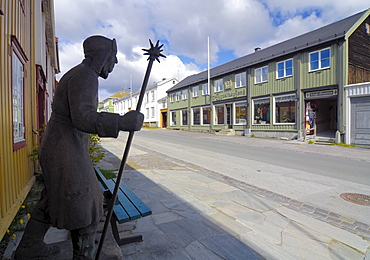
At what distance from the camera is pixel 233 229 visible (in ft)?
10.7

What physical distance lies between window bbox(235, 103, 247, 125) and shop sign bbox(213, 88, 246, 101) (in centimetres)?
97

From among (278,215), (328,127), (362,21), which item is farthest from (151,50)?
(328,127)

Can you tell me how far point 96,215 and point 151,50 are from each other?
1335mm

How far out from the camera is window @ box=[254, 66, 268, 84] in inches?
797

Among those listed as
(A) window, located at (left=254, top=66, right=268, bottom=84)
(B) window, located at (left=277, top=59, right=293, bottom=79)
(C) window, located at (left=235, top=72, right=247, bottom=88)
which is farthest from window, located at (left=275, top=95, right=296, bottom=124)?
(C) window, located at (left=235, top=72, right=247, bottom=88)

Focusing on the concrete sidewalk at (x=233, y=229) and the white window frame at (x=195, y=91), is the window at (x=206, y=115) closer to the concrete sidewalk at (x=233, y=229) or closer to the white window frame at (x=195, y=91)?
the white window frame at (x=195, y=91)

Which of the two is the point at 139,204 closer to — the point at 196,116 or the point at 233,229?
the point at 233,229

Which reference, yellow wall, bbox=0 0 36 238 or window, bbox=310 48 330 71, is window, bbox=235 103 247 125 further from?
yellow wall, bbox=0 0 36 238

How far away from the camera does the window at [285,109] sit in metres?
18.0

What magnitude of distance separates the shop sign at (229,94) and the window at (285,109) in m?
4.05

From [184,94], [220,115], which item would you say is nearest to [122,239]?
[220,115]

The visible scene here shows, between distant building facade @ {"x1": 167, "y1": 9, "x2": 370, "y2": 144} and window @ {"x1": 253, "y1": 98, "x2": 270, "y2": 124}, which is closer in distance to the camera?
distant building facade @ {"x1": 167, "y1": 9, "x2": 370, "y2": 144}

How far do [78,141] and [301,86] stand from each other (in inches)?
720

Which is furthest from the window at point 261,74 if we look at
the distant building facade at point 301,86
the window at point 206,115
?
the window at point 206,115
